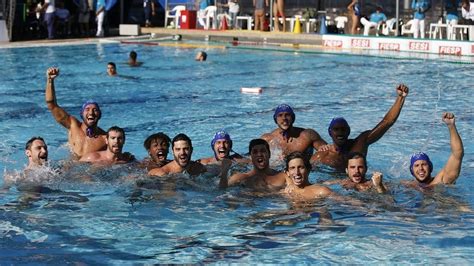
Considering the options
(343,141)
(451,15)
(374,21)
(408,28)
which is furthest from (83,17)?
(343,141)

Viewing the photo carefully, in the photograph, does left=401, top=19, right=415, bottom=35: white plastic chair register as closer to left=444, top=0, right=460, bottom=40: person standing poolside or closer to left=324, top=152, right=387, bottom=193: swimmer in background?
left=444, top=0, right=460, bottom=40: person standing poolside

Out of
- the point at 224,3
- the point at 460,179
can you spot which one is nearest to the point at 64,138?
the point at 460,179

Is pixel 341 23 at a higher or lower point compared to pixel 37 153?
higher

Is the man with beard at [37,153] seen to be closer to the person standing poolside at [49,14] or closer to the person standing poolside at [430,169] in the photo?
the person standing poolside at [430,169]

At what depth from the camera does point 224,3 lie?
93.5 ft

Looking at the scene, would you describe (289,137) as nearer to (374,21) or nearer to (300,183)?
(300,183)

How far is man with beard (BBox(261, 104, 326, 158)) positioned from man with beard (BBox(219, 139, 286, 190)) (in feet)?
4.33

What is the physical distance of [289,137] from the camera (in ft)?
32.0

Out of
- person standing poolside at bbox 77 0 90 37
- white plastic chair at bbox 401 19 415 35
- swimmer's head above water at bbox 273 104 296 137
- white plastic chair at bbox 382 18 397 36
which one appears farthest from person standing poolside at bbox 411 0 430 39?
swimmer's head above water at bbox 273 104 296 137

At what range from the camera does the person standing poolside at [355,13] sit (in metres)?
24.9

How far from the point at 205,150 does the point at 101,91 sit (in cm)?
546

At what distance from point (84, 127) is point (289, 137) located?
7.19ft

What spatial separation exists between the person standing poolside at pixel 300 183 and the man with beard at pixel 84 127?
2.51m

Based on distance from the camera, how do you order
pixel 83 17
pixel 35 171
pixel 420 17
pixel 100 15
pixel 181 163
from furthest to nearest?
1. pixel 83 17
2. pixel 100 15
3. pixel 420 17
4. pixel 35 171
5. pixel 181 163
